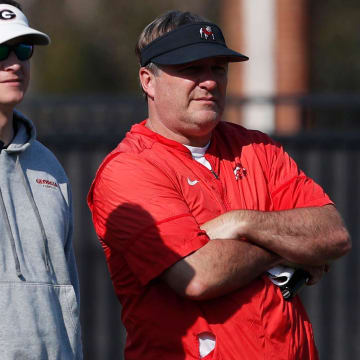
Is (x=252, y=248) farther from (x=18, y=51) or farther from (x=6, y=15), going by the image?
(x=6, y=15)

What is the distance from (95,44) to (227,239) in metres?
28.0

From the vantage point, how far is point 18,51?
141 inches

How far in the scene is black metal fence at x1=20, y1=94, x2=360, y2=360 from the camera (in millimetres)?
7293

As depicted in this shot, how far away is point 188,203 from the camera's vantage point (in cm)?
379

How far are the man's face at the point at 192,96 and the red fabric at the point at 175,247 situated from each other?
0.30 ft

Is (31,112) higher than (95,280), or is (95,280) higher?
(31,112)

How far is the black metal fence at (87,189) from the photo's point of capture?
287 inches

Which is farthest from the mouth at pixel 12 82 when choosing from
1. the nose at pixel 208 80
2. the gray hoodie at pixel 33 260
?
the nose at pixel 208 80

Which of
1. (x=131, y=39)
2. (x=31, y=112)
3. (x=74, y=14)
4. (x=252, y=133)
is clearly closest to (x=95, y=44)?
(x=131, y=39)

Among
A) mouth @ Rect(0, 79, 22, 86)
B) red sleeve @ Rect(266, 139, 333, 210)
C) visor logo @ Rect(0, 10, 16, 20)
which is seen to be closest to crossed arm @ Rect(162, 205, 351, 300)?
red sleeve @ Rect(266, 139, 333, 210)

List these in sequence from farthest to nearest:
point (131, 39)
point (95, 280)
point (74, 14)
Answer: point (74, 14) → point (131, 39) → point (95, 280)

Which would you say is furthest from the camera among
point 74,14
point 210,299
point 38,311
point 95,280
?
point 74,14

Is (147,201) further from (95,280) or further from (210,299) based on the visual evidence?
(95,280)

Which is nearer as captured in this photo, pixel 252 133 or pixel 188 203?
pixel 188 203
